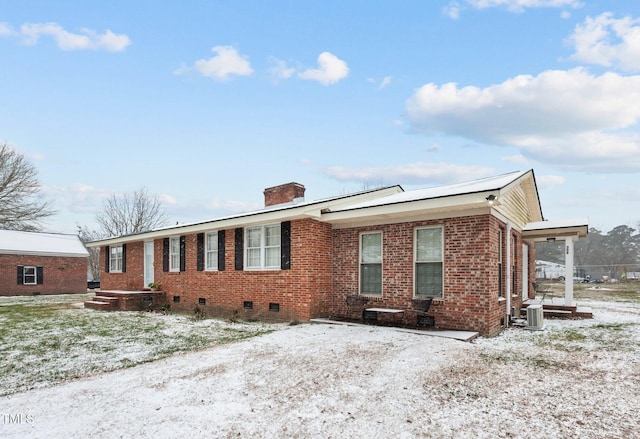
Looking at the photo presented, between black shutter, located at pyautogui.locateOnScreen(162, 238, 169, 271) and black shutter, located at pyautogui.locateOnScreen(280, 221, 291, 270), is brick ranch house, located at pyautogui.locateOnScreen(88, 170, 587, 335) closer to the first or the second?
black shutter, located at pyautogui.locateOnScreen(280, 221, 291, 270)

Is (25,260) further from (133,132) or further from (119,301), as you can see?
(133,132)

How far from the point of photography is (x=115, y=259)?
19.0 metres

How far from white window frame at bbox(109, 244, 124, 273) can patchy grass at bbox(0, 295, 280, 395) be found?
Result: 19.1ft

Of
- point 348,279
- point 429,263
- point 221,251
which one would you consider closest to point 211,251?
point 221,251

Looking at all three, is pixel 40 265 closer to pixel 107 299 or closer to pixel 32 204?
pixel 32 204

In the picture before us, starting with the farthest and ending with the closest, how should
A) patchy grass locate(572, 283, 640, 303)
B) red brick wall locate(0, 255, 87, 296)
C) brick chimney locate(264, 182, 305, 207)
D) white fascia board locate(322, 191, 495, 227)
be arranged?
red brick wall locate(0, 255, 87, 296) < patchy grass locate(572, 283, 640, 303) < brick chimney locate(264, 182, 305, 207) < white fascia board locate(322, 191, 495, 227)

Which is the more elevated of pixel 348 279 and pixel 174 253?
pixel 174 253

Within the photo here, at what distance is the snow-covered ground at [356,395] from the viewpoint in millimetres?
3922

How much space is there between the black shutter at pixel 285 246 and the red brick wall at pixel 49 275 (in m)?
23.9

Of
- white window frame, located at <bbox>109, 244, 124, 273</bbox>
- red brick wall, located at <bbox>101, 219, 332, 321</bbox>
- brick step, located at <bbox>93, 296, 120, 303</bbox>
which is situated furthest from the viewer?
white window frame, located at <bbox>109, 244, 124, 273</bbox>

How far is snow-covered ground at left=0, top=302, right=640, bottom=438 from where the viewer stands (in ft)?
12.9

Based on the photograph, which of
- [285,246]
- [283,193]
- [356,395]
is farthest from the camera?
[283,193]

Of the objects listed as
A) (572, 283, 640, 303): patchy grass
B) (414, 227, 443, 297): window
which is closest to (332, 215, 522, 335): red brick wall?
(414, 227, 443, 297): window

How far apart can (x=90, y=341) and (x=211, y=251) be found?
5161 mm
